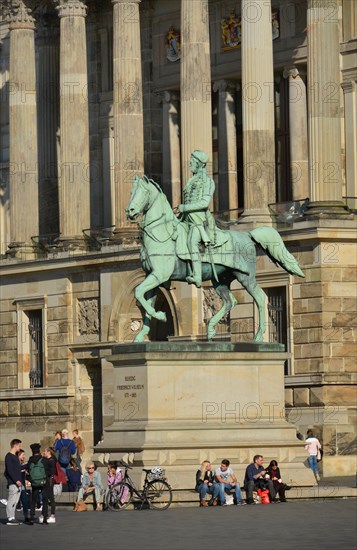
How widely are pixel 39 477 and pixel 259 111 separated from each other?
2175cm

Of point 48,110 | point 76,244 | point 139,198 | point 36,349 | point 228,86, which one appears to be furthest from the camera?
point 48,110

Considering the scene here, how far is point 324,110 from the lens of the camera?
64000 millimetres

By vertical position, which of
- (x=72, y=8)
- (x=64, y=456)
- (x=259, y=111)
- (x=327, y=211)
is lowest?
(x=64, y=456)

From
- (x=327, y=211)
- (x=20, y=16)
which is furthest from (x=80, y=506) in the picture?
(x=20, y=16)

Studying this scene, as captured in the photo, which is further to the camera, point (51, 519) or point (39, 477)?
point (39, 477)

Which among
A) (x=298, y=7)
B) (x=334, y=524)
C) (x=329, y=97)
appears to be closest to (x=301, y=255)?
(x=329, y=97)

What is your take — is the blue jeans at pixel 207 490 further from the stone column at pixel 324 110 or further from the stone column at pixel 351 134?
the stone column at pixel 351 134

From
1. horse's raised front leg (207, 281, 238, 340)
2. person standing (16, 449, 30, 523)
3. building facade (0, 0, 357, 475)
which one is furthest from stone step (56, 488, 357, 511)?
building facade (0, 0, 357, 475)

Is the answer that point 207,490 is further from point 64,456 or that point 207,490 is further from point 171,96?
point 171,96

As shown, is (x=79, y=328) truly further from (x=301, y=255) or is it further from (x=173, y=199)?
(x=301, y=255)

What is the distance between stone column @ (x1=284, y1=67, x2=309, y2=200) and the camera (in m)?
69.0

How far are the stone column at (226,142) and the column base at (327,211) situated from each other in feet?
29.2

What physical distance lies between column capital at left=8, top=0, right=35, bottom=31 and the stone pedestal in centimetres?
2766

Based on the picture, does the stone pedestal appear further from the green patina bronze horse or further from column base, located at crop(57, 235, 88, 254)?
column base, located at crop(57, 235, 88, 254)
